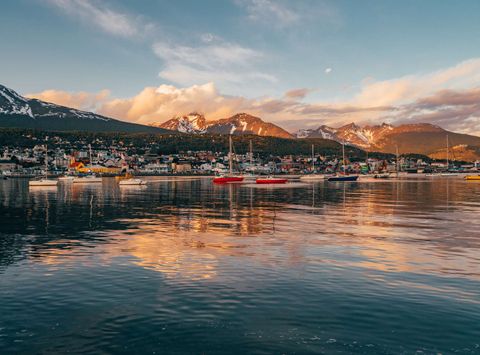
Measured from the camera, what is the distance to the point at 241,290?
20.6 meters

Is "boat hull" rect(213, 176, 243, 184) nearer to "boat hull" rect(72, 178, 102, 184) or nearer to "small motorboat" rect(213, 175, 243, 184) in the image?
"small motorboat" rect(213, 175, 243, 184)

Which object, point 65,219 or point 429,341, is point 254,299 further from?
point 65,219

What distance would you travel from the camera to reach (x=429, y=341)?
47.9ft

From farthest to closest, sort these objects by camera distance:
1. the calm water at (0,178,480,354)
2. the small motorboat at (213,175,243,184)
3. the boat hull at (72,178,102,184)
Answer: the boat hull at (72,178,102,184) → the small motorboat at (213,175,243,184) → the calm water at (0,178,480,354)

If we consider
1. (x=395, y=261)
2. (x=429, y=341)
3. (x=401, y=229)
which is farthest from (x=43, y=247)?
(x=401, y=229)

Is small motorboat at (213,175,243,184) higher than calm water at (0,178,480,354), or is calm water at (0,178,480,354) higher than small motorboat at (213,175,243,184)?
small motorboat at (213,175,243,184)

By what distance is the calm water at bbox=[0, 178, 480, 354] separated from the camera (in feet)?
48.3

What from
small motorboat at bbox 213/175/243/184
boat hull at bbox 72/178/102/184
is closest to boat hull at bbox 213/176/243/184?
small motorboat at bbox 213/175/243/184

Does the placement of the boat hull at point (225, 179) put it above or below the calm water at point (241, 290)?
above

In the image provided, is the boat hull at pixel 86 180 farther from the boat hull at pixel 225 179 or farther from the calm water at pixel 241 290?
the calm water at pixel 241 290

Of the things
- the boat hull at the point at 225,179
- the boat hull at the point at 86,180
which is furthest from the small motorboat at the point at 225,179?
the boat hull at the point at 86,180

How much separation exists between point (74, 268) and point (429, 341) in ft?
62.4

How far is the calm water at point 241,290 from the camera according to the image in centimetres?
1473

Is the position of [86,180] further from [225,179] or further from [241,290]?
[241,290]
